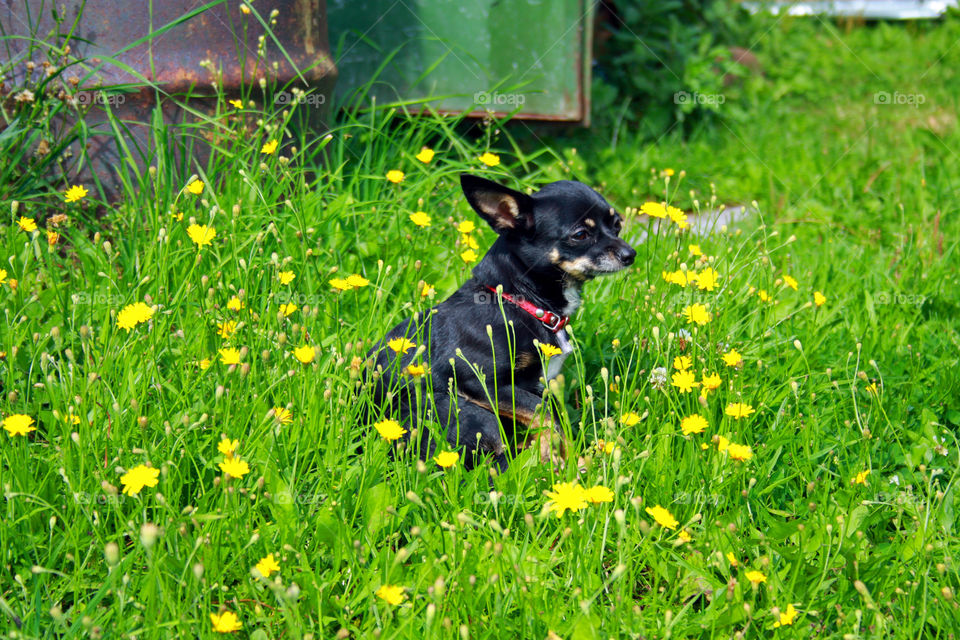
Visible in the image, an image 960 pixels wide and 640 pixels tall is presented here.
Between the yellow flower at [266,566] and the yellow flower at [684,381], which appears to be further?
the yellow flower at [684,381]

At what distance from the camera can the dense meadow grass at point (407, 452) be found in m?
1.95

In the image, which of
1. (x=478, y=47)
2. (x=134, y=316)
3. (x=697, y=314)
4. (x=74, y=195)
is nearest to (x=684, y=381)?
(x=697, y=314)

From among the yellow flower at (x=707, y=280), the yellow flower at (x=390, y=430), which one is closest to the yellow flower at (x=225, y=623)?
the yellow flower at (x=390, y=430)

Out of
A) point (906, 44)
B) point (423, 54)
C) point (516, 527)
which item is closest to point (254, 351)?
point (516, 527)

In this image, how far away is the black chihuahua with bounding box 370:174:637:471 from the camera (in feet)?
8.91

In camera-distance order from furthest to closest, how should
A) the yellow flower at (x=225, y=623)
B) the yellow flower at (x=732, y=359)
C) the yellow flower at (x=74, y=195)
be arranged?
the yellow flower at (x=74, y=195)
the yellow flower at (x=732, y=359)
the yellow flower at (x=225, y=623)

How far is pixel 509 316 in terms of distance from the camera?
2857 millimetres

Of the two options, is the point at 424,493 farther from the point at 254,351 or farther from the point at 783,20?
the point at 783,20

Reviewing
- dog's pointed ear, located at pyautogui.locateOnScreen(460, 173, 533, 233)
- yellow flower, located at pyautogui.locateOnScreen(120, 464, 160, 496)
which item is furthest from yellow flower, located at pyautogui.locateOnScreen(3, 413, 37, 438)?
dog's pointed ear, located at pyautogui.locateOnScreen(460, 173, 533, 233)

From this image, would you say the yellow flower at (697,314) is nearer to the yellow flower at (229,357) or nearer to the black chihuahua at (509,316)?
the black chihuahua at (509,316)

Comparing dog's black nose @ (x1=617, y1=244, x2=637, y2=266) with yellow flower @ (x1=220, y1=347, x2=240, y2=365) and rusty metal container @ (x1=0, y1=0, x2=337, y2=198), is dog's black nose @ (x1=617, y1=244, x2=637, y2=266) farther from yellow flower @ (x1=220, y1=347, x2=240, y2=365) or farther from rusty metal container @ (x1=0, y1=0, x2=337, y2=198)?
rusty metal container @ (x1=0, y1=0, x2=337, y2=198)

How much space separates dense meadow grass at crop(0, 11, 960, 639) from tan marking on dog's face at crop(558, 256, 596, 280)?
0.90 ft

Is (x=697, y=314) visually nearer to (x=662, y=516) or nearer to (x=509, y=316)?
(x=509, y=316)

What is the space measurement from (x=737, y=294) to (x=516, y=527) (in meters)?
1.42
